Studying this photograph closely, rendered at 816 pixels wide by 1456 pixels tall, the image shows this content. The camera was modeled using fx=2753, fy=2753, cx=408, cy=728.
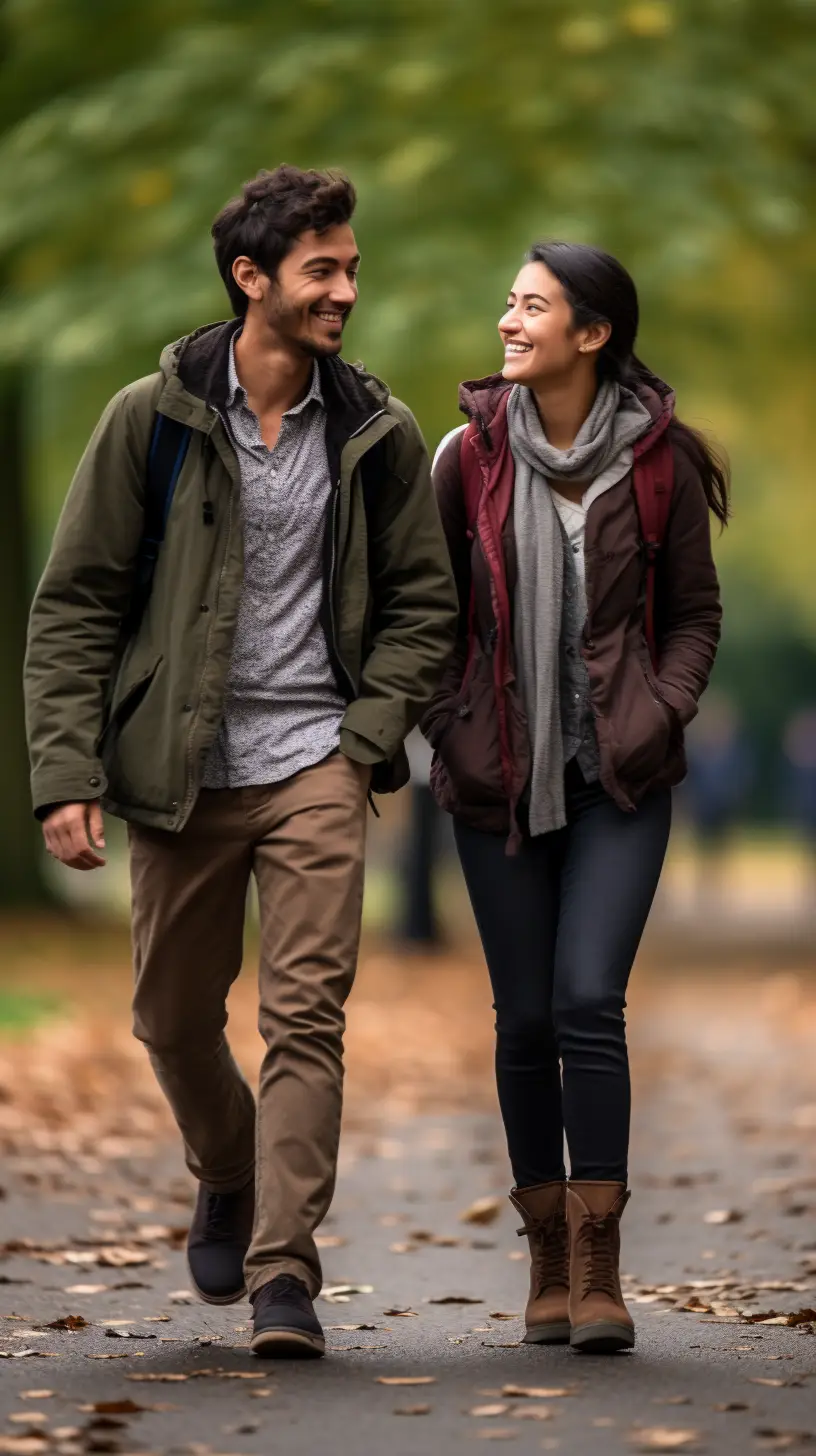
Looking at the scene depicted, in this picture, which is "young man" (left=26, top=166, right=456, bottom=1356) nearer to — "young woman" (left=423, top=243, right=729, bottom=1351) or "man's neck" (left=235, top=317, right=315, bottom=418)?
"man's neck" (left=235, top=317, right=315, bottom=418)

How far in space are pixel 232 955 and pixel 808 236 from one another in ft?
38.0

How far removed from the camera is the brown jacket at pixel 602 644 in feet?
18.7

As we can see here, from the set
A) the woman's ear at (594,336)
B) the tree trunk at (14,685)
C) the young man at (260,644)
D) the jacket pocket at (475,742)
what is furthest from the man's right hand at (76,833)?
the tree trunk at (14,685)

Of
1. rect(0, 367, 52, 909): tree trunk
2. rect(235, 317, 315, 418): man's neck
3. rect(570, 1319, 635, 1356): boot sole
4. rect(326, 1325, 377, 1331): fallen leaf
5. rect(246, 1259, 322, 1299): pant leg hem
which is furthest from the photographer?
rect(0, 367, 52, 909): tree trunk

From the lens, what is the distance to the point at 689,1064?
39.9 ft

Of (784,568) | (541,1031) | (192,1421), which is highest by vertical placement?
(784,568)

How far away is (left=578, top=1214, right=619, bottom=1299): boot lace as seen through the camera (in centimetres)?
553

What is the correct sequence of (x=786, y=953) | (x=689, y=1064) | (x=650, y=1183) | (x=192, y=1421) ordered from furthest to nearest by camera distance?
(x=786, y=953), (x=689, y=1064), (x=650, y=1183), (x=192, y=1421)

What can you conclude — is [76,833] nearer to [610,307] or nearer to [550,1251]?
[550,1251]

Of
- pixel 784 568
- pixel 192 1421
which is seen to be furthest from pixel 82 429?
pixel 784 568

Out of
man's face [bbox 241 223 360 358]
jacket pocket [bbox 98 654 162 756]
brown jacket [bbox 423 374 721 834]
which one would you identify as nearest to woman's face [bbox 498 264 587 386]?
brown jacket [bbox 423 374 721 834]

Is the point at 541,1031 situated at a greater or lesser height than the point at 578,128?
lesser

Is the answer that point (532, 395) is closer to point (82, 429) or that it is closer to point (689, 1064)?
point (689, 1064)

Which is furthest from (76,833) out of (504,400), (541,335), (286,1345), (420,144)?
(420,144)
